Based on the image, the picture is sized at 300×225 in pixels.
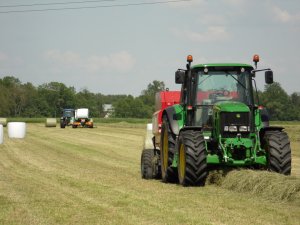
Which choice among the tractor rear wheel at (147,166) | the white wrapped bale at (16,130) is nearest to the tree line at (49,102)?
the white wrapped bale at (16,130)

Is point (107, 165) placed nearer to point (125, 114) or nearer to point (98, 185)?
point (98, 185)

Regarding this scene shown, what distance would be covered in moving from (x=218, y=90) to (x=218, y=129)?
3.37 feet

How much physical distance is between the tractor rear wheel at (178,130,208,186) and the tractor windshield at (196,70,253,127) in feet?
2.86

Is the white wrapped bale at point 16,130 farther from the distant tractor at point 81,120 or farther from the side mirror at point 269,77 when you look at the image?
the side mirror at point 269,77

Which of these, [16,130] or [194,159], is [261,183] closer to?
[194,159]

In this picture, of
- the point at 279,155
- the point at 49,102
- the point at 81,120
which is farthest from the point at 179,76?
the point at 49,102

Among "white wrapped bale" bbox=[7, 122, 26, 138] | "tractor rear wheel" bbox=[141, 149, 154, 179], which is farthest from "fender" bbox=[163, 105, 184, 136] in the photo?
"white wrapped bale" bbox=[7, 122, 26, 138]

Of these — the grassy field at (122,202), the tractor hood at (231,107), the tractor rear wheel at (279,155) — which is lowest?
the grassy field at (122,202)

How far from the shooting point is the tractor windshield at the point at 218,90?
12305 millimetres

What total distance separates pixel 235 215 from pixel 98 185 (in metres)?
4.58

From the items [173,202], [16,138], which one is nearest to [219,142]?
[173,202]

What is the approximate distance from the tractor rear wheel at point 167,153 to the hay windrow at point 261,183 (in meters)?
1.15

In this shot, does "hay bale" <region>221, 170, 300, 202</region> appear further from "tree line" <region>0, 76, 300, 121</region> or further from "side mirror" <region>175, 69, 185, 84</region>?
"tree line" <region>0, 76, 300, 121</region>

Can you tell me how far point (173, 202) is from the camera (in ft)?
31.2
